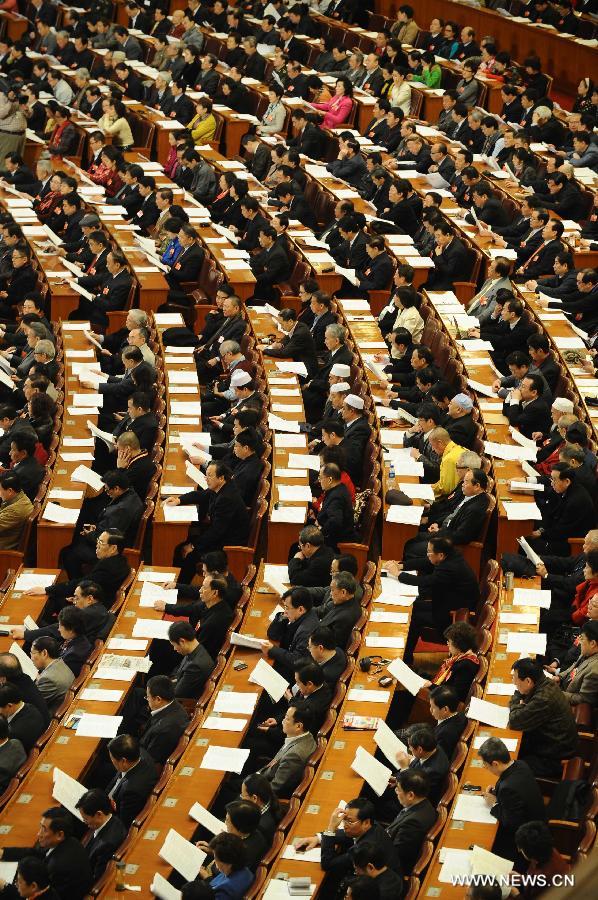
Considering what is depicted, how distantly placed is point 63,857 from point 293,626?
2220 millimetres

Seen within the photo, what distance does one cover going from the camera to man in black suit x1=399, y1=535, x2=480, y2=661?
26.4 feet

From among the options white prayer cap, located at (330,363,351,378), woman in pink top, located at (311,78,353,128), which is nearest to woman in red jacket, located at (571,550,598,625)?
white prayer cap, located at (330,363,351,378)

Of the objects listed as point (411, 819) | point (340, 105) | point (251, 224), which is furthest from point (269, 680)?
point (340, 105)

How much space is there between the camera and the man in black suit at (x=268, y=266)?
12.9 metres

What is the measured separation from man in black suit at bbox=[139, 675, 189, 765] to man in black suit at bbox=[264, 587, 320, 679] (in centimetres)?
70

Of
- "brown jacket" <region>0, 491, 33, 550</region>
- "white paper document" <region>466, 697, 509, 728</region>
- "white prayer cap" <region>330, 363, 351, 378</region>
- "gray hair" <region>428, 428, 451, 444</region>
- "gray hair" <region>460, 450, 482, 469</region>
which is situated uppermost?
"gray hair" <region>460, 450, 482, 469</region>

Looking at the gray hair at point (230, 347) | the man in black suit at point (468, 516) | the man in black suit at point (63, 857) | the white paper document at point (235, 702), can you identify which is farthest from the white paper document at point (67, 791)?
the gray hair at point (230, 347)

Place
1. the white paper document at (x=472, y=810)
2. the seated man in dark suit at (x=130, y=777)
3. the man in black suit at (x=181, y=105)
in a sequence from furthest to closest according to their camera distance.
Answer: the man in black suit at (x=181, y=105) → the seated man in dark suit at (x=130, y=777) → the white paper document at (x=472, y=810)

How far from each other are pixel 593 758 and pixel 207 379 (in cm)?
606

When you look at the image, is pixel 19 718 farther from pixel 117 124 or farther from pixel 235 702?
pixel 117 124

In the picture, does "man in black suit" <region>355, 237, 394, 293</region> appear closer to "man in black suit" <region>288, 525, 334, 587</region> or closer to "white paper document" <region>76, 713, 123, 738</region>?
"man in black suit" <region>288, 525, 334, 587</region>

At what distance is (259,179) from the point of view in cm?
1594

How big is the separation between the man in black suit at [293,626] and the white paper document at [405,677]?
54 cm

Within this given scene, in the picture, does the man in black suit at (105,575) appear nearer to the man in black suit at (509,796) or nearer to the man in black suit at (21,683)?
the man in black suit at (21,683)
